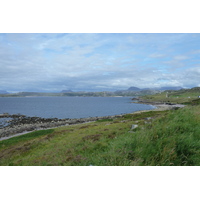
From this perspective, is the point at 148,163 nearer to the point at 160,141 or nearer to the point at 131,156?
the point at 131,156

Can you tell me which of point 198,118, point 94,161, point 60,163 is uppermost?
point 198,118

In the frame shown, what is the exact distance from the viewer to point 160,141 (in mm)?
6613

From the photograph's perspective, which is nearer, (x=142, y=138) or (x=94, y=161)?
(x=94, y=161)

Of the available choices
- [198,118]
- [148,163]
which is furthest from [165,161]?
[198,118]

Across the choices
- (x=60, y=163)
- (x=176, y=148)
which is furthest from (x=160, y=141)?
(x=60, y=163)

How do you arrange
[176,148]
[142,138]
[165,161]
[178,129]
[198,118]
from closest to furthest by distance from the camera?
[165,161]
[176,148]
[142,138]
[178,129]
[198,118]

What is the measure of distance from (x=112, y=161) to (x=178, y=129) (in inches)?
199

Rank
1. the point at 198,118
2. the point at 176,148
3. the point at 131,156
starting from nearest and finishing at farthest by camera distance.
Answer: the point at 131,156 → the point at 176,148 → the point at 198,118

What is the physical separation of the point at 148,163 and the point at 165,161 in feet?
2.04

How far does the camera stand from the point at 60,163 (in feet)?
24.3

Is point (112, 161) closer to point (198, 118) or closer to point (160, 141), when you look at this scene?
point (160, 141)

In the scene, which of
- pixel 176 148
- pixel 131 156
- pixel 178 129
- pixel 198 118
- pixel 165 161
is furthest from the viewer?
pixel 198 118

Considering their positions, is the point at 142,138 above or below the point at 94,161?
above

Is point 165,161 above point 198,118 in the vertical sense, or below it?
below
